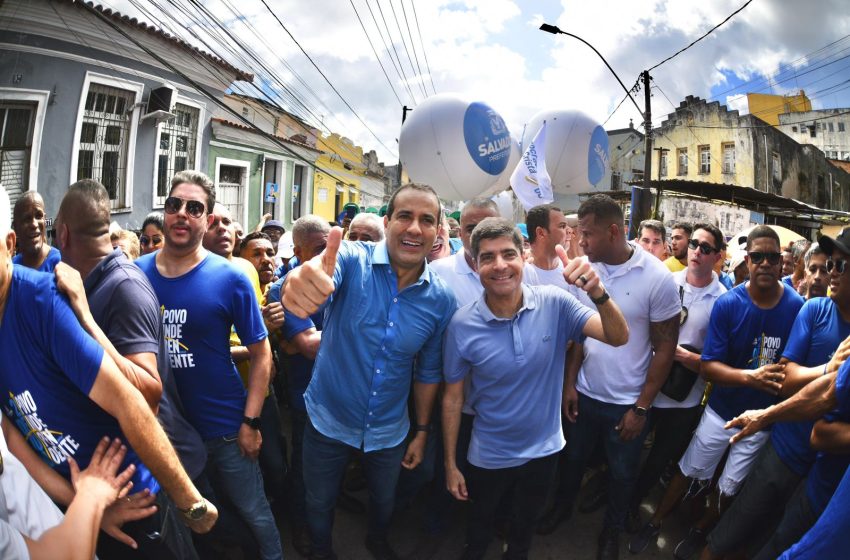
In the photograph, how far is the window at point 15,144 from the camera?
4.79 meters

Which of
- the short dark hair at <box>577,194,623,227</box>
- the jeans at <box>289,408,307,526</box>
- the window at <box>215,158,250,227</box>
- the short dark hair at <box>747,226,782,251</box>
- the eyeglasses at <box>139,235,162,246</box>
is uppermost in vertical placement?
the window at <box>215,158,250,227</box>

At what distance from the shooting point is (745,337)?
259cm

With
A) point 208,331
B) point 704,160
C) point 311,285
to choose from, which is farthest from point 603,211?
point 704,160

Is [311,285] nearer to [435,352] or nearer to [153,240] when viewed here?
[435,352]

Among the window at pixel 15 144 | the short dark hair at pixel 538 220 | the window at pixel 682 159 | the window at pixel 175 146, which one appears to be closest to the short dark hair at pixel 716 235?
the short dark hair at pixel 538 220

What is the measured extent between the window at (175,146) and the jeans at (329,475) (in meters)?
6.63

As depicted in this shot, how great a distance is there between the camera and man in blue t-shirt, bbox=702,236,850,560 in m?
2.05

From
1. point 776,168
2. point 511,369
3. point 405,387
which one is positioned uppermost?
point 776,168

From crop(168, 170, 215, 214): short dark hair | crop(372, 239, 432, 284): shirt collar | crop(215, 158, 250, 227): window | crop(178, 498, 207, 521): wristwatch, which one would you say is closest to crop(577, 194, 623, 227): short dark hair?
crop(372, 239, 432, 284): shirt collar

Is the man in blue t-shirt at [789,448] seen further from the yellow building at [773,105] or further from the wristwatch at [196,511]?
the yellow building at [773,105]

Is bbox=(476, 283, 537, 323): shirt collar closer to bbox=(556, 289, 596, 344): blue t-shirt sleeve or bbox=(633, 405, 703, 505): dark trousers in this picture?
bbox=(556, 289, 596, 344): blue t-shirt sleeve

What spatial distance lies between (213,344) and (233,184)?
40.8 feet

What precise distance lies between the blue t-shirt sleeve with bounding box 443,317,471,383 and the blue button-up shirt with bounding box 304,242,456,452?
0.04 m

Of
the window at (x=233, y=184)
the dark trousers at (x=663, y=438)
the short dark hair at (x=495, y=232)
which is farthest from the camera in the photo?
the window at (x=233, y=184)
